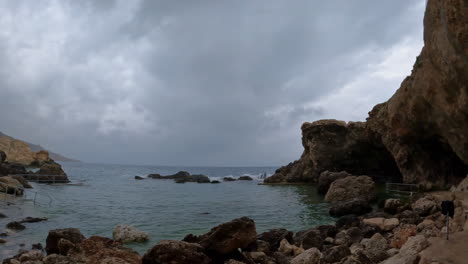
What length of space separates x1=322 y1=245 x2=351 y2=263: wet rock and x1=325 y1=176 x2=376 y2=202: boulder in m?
18.7

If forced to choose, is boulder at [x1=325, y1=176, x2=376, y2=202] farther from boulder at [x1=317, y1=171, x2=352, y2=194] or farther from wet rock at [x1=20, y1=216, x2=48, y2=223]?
wet rock at [x1=20, y1=216, x2=48, y2=223]

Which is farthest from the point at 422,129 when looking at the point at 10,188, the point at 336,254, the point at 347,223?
the point at 10,188

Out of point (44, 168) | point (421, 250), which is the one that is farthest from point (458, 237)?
point (44, 168)

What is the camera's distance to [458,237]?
836 cm

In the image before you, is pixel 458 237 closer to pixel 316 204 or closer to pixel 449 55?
pixel 449 55

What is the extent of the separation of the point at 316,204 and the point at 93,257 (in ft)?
71.7

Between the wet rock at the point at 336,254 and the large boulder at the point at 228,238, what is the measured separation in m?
2.52

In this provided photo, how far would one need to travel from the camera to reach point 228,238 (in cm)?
1047

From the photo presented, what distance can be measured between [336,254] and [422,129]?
68.1ft

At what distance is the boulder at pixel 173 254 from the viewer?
29.6 feet

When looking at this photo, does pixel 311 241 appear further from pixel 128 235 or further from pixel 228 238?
pixel 128 235

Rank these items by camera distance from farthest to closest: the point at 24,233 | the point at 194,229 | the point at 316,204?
the point at 316,204 → the point at 194,229 → the point at 24,233

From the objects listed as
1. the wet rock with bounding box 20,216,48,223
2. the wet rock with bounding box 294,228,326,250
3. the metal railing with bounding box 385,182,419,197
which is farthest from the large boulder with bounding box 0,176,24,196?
the metal railing with bounding box 385,182,419,197

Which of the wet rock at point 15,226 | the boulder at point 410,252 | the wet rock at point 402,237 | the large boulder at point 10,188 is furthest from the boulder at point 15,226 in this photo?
the wet rock at point 402,237
